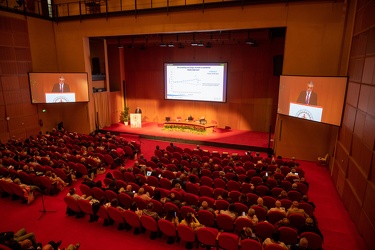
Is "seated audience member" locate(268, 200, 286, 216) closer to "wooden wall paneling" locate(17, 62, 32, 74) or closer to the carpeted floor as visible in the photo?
the carpeted floor

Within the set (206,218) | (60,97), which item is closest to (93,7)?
(60,97)

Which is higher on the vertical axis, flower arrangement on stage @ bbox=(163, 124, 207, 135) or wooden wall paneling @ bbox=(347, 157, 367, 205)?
wooden wall paneling @ bbox=(347, 157, 367, 205)

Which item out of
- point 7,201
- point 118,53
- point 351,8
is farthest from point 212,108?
point 7,201

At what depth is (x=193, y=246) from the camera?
644 centimetres

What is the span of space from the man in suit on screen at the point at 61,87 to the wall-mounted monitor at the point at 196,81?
6.55 m

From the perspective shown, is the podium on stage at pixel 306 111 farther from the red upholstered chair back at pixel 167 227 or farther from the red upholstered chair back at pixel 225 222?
the red upholstered chair back at pixel 167 227

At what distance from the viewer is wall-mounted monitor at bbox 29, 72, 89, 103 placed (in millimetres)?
15508

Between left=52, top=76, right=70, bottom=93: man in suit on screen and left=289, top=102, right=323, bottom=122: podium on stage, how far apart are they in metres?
13.2

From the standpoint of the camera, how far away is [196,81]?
57.7 feet

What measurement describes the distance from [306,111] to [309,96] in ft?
2.18

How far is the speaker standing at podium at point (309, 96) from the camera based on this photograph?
1087cm

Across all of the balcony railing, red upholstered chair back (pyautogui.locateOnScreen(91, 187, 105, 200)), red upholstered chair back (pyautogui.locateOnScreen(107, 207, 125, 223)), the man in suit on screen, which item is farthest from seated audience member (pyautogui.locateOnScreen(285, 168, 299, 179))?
the man in suit on screen

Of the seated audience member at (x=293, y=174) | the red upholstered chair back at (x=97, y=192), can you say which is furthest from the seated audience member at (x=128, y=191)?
the seated audience member at (x=293, y=174)

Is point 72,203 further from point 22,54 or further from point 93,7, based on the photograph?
point 93,7
